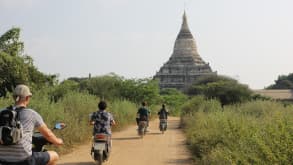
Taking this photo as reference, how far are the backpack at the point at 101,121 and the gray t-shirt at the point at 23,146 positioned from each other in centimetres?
601

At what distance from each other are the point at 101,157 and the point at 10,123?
6103 mm

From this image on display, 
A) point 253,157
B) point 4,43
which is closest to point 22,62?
point 4,43

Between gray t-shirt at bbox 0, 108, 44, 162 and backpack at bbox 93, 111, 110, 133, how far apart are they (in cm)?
601

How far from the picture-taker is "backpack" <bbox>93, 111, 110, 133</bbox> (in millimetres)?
11766

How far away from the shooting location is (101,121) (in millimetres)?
11867

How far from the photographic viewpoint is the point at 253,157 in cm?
826

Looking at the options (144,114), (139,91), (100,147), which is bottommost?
(100,147)

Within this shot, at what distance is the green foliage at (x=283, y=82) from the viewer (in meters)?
111

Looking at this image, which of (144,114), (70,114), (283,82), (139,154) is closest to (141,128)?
(144,114)

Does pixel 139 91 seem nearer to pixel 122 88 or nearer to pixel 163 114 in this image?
pixel 122 88

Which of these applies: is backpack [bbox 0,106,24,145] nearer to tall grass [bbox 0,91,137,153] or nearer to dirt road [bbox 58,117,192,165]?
dirt road [bbox 58,117,192,165]

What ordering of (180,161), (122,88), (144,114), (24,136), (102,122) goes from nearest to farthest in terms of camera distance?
(24,136) < (102,122) < (180,161) < (144,114) < (122,88)

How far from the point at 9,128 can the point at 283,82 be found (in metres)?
114

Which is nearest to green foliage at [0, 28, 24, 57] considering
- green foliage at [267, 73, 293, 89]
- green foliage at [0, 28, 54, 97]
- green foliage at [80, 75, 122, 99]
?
green foliage at [0, 28, 54, 97]
